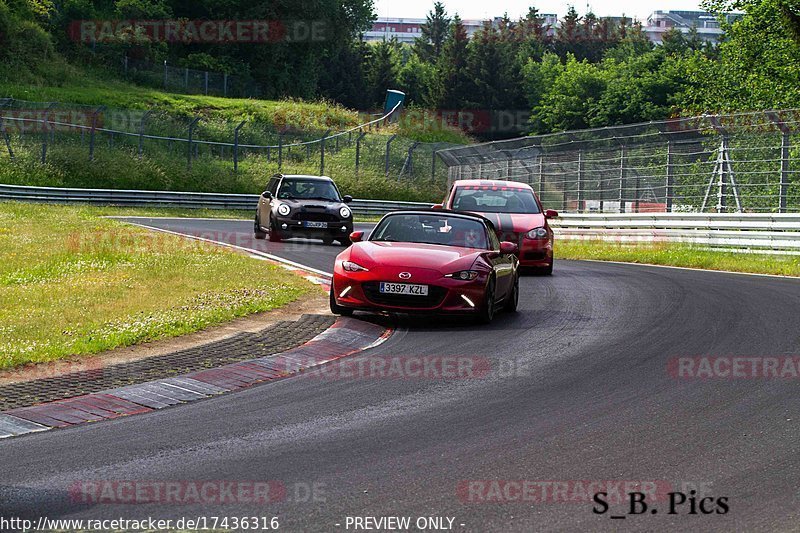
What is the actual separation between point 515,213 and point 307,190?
7.47 metres

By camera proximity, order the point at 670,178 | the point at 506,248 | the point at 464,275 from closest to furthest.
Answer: the point at 464,275
the point at 506,248
the point at 670,178

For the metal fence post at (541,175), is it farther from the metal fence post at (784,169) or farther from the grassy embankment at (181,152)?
the grassy embankment at (181,152)

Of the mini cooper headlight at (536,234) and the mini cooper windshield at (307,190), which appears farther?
the mini cooper windshield at (307,190)

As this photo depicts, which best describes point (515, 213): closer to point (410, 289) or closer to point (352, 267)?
point (352, 267)

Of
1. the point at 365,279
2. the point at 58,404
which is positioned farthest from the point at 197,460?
the point at 365,279

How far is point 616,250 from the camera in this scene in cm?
2592

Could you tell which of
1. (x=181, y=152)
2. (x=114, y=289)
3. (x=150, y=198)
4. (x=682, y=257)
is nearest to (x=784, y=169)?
(x=682, y=257)

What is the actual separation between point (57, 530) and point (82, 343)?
5355 mm

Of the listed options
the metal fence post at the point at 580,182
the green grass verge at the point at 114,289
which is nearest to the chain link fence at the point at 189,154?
the metal fence post at the point at 580,182

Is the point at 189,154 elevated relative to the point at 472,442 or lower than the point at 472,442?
elevated

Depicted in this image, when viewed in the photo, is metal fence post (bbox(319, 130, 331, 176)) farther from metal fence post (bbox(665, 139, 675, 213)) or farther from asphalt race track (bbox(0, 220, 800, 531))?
asphalt race track (bbox(0, 220, 800, 531))

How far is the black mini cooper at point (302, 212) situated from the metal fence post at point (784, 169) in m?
9.00

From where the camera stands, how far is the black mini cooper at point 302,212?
25219 millimetres

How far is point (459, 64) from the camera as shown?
9800 cm
